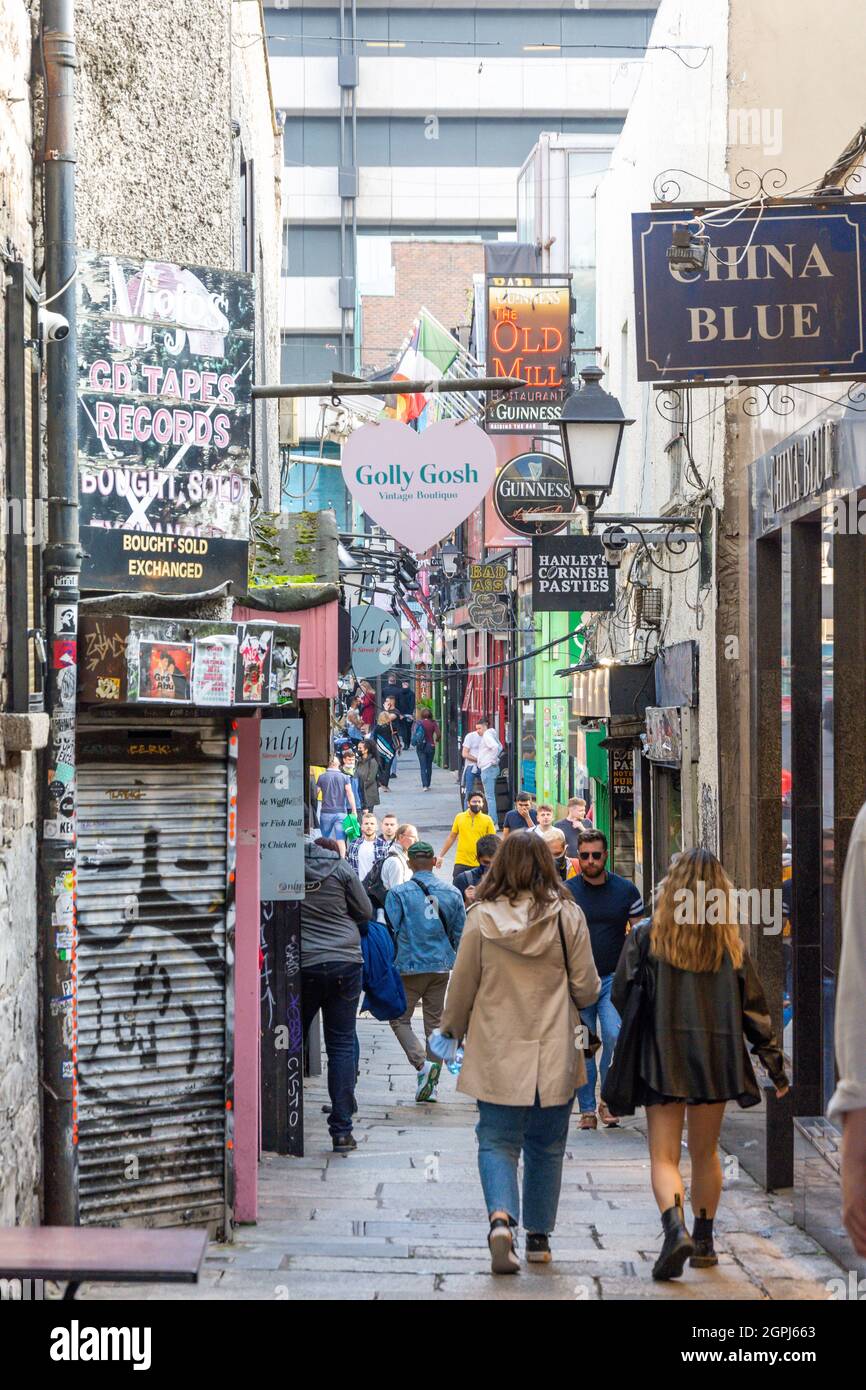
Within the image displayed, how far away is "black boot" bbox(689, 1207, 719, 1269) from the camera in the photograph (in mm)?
6992

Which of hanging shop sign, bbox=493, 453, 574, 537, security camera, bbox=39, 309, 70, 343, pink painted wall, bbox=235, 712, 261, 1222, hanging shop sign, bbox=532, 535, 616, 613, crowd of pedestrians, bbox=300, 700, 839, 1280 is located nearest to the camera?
security camera, bbox=39, 309, 70, 343

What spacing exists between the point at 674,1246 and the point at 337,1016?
12.0 feet

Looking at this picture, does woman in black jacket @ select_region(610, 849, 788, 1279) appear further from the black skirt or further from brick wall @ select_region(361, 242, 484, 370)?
brick wall @ select_region(361, 242, 484, 370)

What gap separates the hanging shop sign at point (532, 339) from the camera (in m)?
19.6

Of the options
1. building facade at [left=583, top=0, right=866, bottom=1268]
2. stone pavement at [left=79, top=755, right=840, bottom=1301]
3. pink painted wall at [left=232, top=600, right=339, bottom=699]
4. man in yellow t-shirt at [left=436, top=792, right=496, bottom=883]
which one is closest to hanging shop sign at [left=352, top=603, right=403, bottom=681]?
man in yellow t-shirt at [left=436, top=792, right=496, bottom=883]

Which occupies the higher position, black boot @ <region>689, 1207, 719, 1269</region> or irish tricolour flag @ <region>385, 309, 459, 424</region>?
irish tricolour flag @ <region>385, 309, 459, 424</region>

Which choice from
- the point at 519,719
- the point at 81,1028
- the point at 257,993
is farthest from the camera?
the point at 519,719

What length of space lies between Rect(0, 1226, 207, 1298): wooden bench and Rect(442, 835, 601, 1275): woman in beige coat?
2.51m

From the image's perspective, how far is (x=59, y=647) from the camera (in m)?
6.39

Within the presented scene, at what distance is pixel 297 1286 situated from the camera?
654cm

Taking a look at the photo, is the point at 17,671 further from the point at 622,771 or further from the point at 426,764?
the point at 426,764
